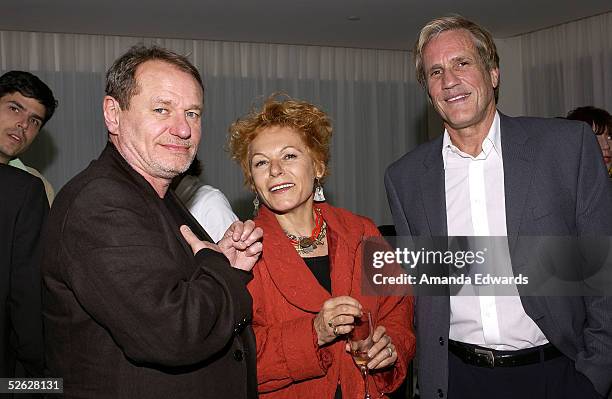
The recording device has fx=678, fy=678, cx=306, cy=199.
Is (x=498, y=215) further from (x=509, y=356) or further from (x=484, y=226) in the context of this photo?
(x=509, y=356)

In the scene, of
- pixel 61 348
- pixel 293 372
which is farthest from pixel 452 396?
pixel 61 348

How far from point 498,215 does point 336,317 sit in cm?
79

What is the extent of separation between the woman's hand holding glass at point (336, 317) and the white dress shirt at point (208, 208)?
1.20 metres

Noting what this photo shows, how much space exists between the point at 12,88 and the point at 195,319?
291cm

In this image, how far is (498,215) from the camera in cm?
251

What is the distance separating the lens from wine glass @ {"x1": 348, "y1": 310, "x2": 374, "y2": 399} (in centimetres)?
212

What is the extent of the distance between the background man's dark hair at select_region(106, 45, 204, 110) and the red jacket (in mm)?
759

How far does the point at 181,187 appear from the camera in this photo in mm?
3537

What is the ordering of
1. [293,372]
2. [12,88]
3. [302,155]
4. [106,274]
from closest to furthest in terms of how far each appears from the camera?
1. [106,274]
2. [293,372]
3. [302,155]
4. [12,88]

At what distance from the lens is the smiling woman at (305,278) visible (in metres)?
2.22

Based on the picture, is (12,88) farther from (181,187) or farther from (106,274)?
(106,274)

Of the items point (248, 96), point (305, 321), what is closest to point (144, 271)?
point (305, 321)

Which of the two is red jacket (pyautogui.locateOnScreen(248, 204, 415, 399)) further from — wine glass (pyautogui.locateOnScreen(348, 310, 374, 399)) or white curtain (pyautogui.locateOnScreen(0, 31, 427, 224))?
white curtain (pyautogui.locateOnScreen(0, 31, 427, 224))

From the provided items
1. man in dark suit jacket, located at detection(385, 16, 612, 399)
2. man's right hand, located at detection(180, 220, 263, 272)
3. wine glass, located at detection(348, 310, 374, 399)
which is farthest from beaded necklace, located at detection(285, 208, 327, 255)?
man's right hand, located at detection(180, 220, 263, 272)
